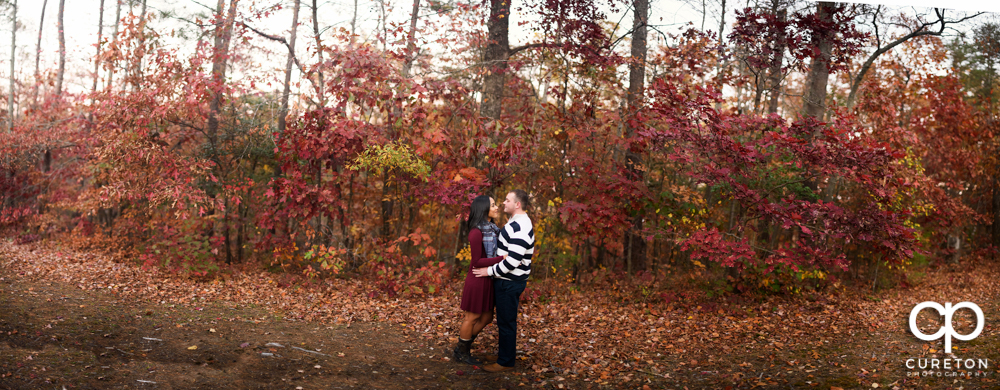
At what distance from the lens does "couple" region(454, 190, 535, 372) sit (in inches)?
162

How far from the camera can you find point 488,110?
26.1 feet

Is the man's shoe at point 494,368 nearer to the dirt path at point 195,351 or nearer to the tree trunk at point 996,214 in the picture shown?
the dirt path at point 195,351

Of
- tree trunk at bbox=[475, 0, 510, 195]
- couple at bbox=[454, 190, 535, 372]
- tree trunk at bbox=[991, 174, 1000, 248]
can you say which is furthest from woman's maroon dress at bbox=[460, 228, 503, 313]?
tree trunk at bbox=[991, 174, 1000, 248]

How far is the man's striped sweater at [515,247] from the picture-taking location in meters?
4.09

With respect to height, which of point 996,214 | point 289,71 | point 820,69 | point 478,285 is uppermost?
point 820,69

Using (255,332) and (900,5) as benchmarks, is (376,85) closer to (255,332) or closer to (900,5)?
(255,332)

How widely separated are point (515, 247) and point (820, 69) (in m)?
5.45

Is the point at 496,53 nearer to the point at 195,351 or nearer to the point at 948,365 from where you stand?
the point at 195,351

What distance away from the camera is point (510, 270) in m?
4.13

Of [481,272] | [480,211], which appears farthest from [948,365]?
[480,211]

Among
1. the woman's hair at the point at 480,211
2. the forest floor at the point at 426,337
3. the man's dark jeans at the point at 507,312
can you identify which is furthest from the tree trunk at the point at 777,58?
the man's dark jeans at the point at 507,312

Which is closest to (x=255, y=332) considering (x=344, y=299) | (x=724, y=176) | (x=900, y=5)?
(x=344, y=299)

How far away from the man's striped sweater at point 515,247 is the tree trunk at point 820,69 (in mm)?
4809

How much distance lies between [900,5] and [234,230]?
9.33 m
